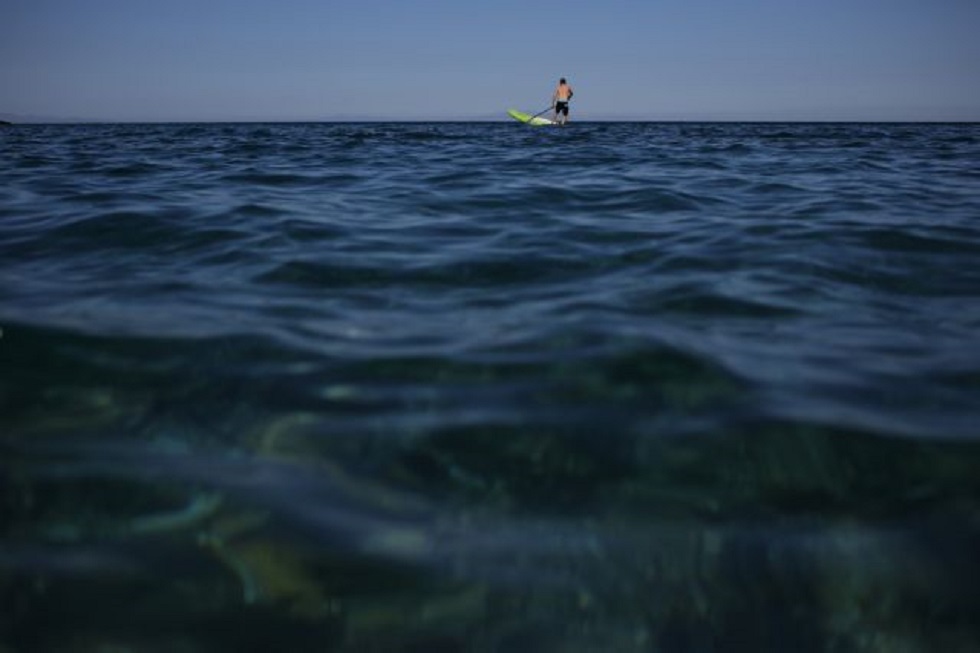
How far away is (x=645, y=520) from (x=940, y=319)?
97.4 inches

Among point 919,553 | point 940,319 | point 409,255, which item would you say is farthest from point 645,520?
point 409,255

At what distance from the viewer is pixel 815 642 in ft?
4.97

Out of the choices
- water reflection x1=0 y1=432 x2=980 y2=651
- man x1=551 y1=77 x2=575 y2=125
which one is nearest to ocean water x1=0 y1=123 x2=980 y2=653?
water reflection x1=0 y1=432 x2=980 y2=651

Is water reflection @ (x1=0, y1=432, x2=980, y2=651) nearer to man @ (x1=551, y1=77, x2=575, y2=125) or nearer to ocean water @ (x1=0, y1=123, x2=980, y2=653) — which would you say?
ocean water @ (x1=0, y1=123, x2=980, y2=653)

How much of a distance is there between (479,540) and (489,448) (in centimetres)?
43

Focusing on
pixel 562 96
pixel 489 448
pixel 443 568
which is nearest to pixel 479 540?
pixel 443 568

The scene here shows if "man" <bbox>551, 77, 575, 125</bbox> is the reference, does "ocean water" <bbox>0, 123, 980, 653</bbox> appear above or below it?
below

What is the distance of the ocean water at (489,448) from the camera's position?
5.16 ft

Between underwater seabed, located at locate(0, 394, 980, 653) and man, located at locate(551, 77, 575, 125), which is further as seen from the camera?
man, located at locate(551, 77, 575, 125)

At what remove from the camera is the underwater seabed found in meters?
1.53

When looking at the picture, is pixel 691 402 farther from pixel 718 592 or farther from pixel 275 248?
pixel 275 248

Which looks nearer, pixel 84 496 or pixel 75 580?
pixel 75 580

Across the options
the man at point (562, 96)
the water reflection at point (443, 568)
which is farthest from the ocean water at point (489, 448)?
the man at point (562, 96)

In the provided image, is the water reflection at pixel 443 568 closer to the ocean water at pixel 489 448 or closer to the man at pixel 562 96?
the ocean water at pixel 489 448
